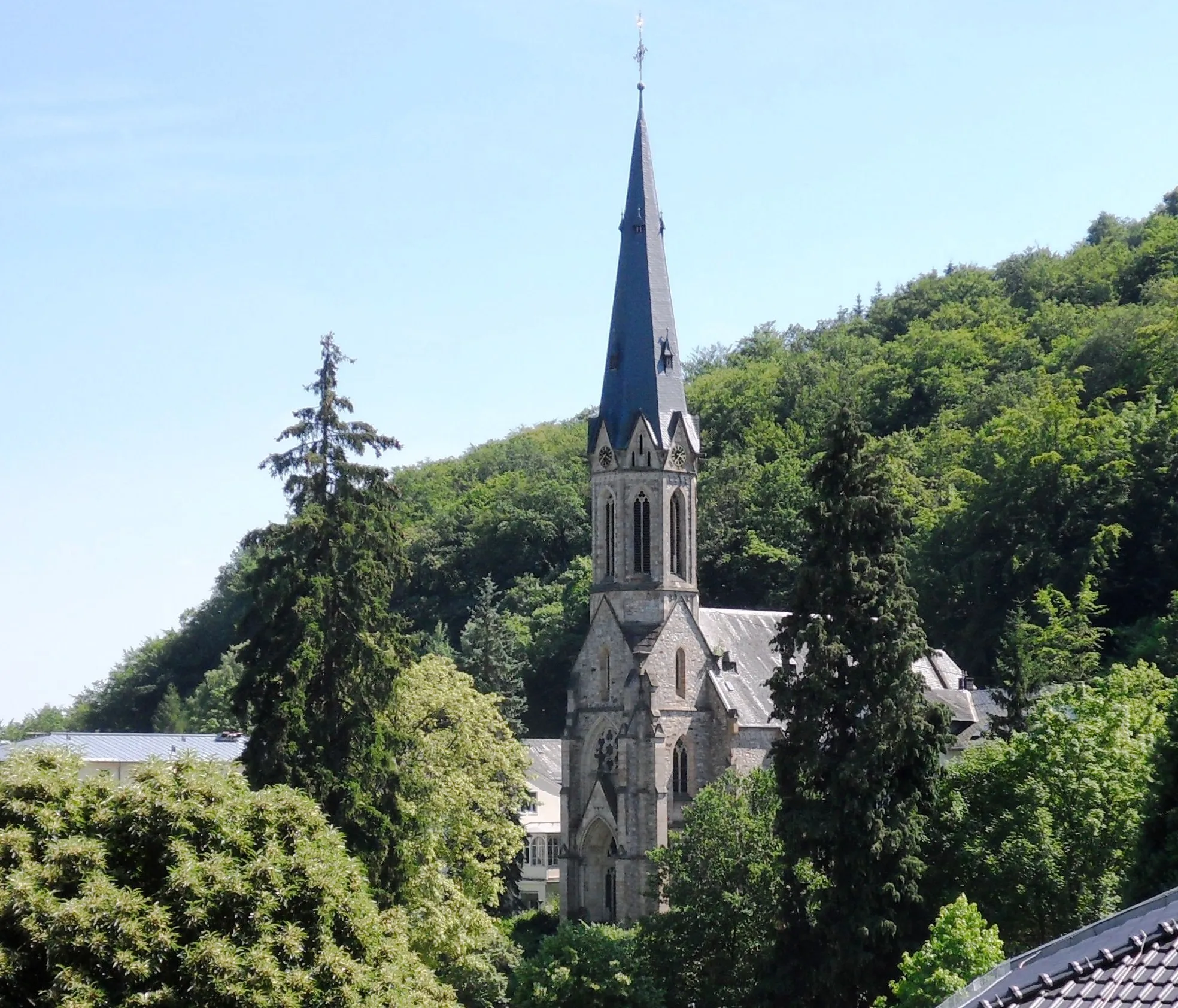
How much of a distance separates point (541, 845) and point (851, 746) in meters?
36.4

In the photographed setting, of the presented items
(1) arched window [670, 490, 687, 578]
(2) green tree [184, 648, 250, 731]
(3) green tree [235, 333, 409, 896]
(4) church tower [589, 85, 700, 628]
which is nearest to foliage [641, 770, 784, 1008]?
(3) green tree [235, 333, 409, 896]

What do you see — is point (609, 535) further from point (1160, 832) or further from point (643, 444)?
point (1160, 832)

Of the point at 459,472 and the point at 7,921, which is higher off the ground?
the point at 459,472

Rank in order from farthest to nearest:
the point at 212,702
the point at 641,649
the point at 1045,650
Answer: the point at 212,702
the point at 1045,650
the point at 641,649

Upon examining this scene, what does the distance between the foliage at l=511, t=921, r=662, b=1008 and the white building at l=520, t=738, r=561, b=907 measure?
2490 cm

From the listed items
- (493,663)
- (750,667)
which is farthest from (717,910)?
(493,663)

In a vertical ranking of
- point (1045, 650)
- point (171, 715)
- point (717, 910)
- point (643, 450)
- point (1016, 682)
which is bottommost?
point (717, 910)

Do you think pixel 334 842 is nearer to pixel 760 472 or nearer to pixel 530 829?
pixel 530 829

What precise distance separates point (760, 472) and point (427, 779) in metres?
57.5

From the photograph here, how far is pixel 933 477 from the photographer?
91.2 m

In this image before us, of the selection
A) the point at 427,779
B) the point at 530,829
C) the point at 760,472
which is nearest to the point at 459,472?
the point at 760,472

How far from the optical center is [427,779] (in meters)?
41.2

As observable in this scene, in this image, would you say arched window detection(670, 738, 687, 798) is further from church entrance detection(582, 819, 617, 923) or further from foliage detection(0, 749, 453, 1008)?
foliage detection(0, 749, 453, 1008)

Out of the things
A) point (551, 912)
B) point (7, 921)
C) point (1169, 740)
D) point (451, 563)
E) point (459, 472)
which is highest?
point (459, 472)
